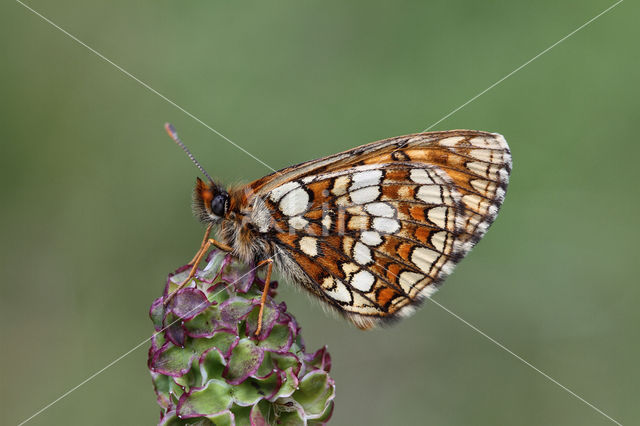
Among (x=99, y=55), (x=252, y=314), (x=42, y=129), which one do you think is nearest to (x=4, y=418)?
(x=42, y=129)

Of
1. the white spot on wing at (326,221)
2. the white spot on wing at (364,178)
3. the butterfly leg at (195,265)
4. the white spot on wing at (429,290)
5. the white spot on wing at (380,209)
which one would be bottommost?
the white spot on wing at (429,290)

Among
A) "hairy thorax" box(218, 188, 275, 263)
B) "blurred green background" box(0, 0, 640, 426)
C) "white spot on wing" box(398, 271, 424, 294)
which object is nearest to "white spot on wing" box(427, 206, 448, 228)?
"white spot on wing" box(398, 271, 424, 294)

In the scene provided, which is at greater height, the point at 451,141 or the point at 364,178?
the point at 364,178

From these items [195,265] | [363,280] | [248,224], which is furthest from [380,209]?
[195,265]

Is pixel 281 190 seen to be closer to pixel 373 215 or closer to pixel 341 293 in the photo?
pixel 373 215

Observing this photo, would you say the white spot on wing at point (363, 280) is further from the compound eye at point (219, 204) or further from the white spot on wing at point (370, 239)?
the compound eye at point (219, 204)

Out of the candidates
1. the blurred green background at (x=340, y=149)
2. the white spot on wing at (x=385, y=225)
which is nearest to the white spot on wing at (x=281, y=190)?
the white spot on wing at (x=385, y=225)
